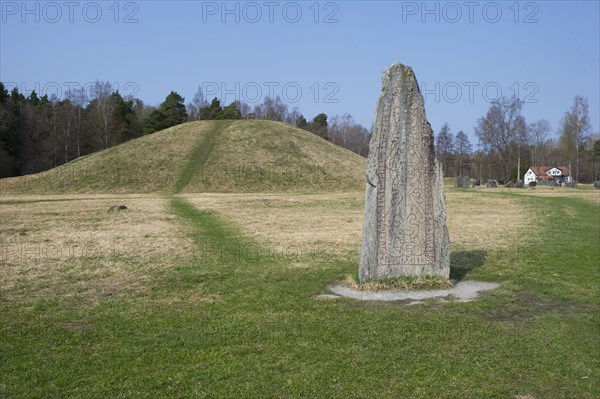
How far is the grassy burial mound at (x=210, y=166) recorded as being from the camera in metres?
49.2

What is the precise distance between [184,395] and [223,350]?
1.23 meters

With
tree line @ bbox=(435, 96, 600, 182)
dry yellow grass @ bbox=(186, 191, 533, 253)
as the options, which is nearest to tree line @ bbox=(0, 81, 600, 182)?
tree line @ bbox=(435, 96, 600, 182)

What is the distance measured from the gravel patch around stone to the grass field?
0.30m

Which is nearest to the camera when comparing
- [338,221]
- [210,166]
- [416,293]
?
[416,293]

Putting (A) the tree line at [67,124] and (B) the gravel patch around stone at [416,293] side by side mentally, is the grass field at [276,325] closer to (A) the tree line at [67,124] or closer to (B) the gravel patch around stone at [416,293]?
(B) the gravel patch around stone at [416,293]

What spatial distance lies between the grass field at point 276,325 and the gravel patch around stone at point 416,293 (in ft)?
1.00

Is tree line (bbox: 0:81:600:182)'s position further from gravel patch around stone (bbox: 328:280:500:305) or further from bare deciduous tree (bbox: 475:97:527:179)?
gravel patch around stone (bbox: 328:280:500:305)

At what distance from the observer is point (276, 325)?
7324 mm

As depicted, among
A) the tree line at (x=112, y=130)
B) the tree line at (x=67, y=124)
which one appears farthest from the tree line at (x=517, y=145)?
the tree line at (x=67, y=124)

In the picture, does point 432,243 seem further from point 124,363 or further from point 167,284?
point 124,363

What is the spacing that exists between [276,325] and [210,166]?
47.5 m

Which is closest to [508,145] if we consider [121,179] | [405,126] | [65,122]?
[121,179]

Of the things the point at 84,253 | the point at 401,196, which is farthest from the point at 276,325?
the point at 84,253

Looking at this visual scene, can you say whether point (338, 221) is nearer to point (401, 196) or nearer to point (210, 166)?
point (401, 196)
